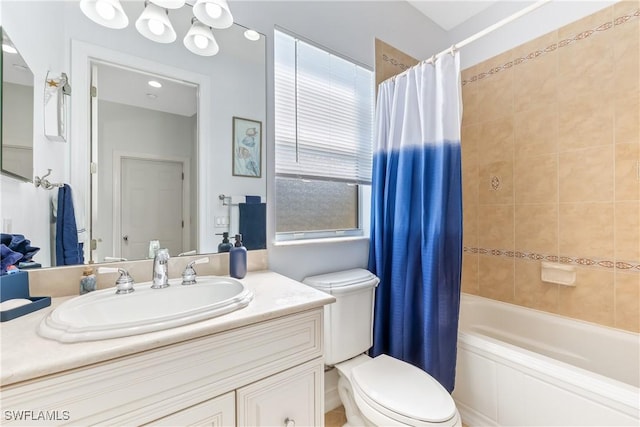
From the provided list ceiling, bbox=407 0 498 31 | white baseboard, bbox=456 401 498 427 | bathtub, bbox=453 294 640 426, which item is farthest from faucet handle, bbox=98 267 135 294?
ceiling, bbox=407 0 498 31

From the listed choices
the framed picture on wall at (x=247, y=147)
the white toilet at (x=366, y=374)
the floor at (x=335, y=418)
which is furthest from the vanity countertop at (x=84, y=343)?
the floor at (x=335, y=418)

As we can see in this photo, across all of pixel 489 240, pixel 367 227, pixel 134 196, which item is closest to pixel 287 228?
pixel 367 227

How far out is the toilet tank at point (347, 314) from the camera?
1.37m

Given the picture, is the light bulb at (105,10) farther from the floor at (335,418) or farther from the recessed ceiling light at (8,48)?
the floor at (335,418)

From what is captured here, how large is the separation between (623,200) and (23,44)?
2769 mm

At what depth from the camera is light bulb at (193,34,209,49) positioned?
1208 millimetres

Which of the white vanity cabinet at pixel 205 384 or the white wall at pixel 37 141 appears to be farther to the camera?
the white wall at pixel 37 141

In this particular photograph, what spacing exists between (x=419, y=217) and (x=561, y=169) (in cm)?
109

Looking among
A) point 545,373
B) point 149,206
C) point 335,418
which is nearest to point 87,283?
point 149,206

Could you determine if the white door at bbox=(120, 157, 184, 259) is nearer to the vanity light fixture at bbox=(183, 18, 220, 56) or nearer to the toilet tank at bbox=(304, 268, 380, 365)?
the vanity light fixture at bbox=(183, 18, 220, 56)

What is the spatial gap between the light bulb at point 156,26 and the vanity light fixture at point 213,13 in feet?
0.48

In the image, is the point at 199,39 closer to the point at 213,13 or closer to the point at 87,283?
the point at 213,13

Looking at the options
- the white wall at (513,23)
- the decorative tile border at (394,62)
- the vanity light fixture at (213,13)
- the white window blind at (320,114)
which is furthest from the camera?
the decorative tile border at (394,62)

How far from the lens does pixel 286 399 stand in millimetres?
904
